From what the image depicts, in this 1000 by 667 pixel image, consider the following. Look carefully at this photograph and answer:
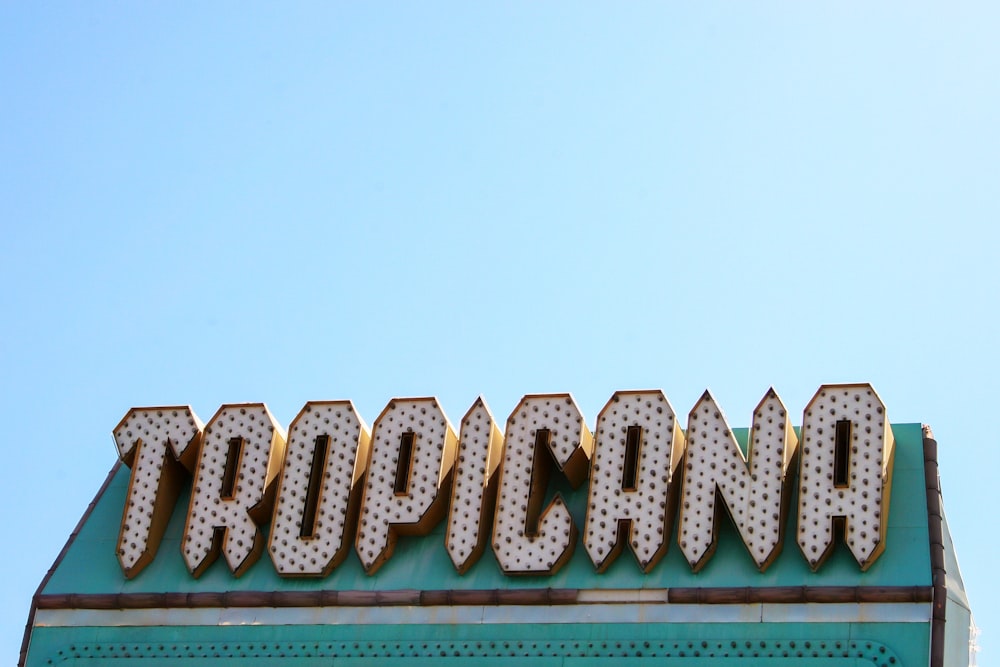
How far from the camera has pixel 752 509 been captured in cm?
1872

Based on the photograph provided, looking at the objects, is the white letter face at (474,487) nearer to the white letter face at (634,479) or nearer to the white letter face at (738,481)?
the white letter face at (634,479)

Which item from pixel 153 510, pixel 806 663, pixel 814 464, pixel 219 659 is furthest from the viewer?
pixel 153 510

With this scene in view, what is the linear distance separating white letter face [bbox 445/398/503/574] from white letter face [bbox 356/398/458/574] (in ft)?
0.93

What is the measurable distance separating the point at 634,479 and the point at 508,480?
1690 millimetres

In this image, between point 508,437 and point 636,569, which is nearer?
point 636,569

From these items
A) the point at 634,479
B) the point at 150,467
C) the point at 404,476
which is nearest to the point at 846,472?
the point at 634,479

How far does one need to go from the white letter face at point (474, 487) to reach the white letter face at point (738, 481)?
2.71 meters

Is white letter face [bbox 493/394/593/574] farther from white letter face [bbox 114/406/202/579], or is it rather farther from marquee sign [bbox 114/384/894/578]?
white letter face [bbox 114/406/202/579]

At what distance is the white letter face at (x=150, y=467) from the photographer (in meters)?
21.5

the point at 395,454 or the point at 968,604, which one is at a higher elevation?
the point at 395,454

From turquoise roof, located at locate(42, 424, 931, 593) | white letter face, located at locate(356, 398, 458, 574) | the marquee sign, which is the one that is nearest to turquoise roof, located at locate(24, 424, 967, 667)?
turquoise roof, located at locate(42, 424, 931, 593)

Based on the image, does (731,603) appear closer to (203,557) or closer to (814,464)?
(814,464)

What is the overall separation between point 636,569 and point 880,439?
11.1 ft

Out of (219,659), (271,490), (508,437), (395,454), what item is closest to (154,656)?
(219,659)
